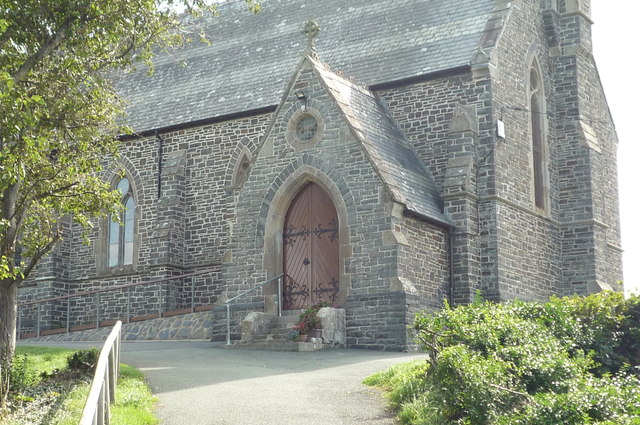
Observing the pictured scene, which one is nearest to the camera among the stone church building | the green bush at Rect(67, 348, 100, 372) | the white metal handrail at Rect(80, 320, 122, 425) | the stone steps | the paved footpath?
the white metal handrail at Rect(80, 320, 122, 425)

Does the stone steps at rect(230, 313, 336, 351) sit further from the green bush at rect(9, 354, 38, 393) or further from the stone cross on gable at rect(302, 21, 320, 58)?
the green bush at rect(9, 354, 38, 393)

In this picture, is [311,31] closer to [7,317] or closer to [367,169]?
[367,169]

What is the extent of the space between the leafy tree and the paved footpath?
2.89 metres

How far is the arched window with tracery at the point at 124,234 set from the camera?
100 ft

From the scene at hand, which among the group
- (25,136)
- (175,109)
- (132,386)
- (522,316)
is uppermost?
(175,109)

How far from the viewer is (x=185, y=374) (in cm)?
1631

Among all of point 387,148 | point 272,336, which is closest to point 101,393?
point 272,336

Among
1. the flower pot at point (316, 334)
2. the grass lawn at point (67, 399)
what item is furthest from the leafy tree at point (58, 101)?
the flower pot at point (316, 334)

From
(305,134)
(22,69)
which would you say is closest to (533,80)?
(305,134)

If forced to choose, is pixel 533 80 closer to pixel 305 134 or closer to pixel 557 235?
pixel 557 235

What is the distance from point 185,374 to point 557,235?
1411 cm

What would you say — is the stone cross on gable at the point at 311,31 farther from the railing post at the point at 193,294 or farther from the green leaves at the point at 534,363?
the green leaves at the point at 534,363

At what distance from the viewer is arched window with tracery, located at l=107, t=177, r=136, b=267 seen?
30562 millimetres

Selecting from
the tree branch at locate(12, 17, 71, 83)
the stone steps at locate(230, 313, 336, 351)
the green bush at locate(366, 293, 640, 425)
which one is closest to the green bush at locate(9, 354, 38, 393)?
the tree branch at locate(12, 17, 71, 83)
